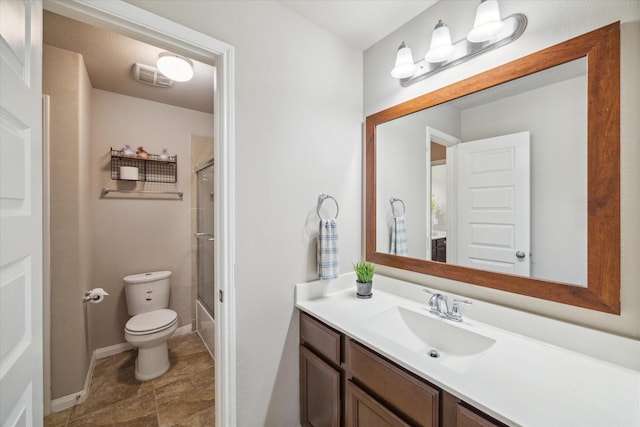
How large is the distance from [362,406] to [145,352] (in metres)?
1.95

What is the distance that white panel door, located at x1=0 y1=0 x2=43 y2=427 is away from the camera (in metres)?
0.58

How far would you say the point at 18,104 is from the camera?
64 centimetres

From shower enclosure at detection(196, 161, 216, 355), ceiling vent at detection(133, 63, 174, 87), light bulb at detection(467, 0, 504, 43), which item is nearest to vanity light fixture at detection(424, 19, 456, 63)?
light bulb at detection(467, 0, 504, 43)

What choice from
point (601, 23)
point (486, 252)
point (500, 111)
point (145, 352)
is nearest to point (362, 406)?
point (486, 252)

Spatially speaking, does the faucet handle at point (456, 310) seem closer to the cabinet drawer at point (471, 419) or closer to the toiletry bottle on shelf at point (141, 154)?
the cabinet drawer at point (471, 419)

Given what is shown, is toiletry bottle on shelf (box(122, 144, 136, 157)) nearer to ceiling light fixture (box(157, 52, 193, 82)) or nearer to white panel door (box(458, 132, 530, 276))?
ceiling light fixture (box(157, 52, 193, 82))

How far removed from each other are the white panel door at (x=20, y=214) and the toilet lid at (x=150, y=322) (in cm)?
144

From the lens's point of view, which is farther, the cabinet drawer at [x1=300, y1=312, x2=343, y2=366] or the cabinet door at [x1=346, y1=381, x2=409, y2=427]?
the cabinet drawer at [x1=300, y1=312, x2=343, y2=366]

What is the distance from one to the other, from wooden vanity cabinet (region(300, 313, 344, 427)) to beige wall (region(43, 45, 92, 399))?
169 centimetres

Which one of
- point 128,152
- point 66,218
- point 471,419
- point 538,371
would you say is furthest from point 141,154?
point 538,371

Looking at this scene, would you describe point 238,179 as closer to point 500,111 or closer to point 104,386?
point 500,111

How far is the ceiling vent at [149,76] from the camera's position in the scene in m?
2.04

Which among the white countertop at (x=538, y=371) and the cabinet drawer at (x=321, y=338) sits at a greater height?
the white countertop at (x=538, y=371)

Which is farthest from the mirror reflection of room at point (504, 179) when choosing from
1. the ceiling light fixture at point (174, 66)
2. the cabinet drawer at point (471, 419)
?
the ceiling light fixture at point (174, 66)
